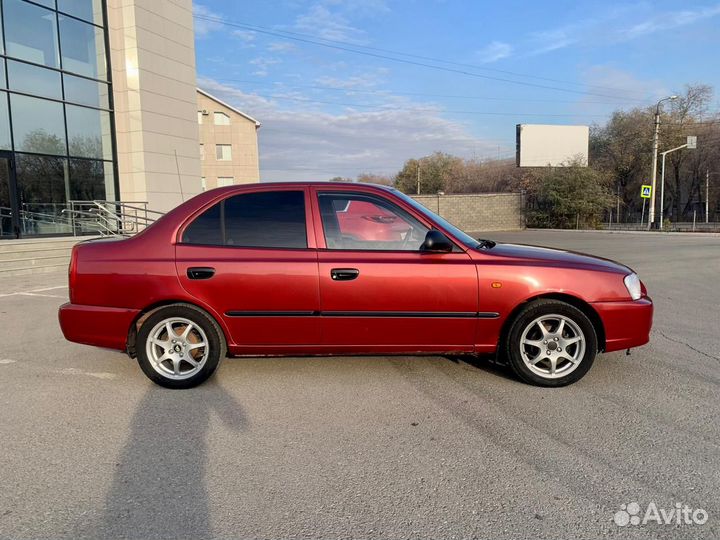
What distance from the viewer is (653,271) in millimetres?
11781

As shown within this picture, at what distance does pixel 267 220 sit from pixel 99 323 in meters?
1.66

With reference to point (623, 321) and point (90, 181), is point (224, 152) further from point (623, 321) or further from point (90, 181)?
point (623, 321)

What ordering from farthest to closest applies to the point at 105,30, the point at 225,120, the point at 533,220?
the point at 225,120, the point at 533,220, the point at 105,30

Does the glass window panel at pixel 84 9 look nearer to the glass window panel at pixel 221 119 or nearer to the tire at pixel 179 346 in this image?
the tire at pixel 179 346

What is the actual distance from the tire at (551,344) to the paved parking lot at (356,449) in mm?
139

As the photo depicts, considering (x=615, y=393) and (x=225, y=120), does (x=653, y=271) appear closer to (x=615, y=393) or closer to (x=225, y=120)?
(x=615, y=393)

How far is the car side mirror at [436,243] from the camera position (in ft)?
12.9

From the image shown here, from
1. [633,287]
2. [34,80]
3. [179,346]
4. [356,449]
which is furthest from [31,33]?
[633,287]

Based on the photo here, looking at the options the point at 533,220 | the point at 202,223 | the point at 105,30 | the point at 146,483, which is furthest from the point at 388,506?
the point at 533,220

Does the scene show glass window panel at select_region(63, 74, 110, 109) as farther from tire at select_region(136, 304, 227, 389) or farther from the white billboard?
the white billboard

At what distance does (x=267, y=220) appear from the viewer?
417 cm

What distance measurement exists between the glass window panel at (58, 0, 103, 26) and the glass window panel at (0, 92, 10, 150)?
4053 mm

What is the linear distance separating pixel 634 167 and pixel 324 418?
56.2 metres

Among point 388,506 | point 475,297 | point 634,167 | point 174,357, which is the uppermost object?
point 634,167
